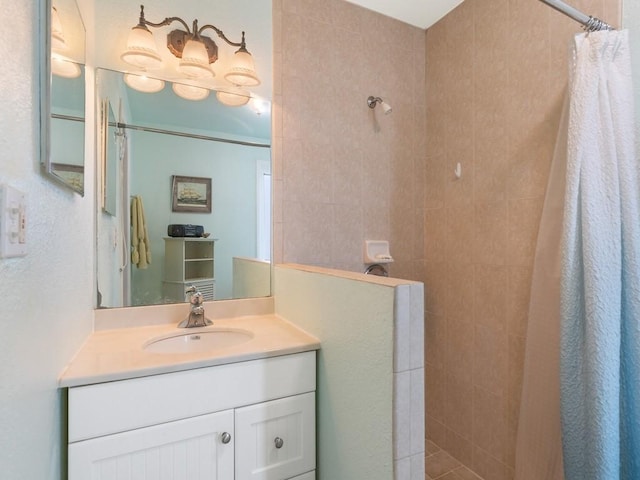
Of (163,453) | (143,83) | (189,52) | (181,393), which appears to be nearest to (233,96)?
(189,52)

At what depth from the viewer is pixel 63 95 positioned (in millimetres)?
840

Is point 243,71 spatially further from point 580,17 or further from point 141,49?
point 580,17

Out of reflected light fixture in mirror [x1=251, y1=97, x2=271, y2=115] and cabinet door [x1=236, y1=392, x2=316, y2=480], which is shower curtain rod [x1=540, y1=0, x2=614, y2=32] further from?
cabinet door [x1=236, y1=392, x2=316, y2=480]

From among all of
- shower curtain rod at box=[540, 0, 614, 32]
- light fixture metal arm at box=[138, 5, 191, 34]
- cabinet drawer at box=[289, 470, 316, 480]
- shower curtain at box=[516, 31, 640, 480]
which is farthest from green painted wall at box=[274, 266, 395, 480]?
light fixture metal arm at box=[138, 5, 191, 34]

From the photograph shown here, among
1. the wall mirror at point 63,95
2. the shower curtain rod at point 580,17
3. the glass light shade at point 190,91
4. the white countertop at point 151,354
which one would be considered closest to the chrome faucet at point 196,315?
the white countertop at point 151,354

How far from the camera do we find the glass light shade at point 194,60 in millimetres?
1438

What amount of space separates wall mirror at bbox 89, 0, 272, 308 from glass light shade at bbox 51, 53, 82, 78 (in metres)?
0.37

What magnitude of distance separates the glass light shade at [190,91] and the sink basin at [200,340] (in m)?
1.02

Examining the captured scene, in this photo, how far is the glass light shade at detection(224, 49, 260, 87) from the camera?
1.52 meters

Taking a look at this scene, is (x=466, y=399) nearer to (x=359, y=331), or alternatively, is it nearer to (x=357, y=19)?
(x=359, y=331)

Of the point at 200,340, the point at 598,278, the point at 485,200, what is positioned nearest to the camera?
the point at 598,278

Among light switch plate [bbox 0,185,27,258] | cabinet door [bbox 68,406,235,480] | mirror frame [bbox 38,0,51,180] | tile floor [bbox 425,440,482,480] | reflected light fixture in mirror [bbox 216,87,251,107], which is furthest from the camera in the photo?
tile floor [bbox 425,440,482,480]

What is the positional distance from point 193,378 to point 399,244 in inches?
52.4

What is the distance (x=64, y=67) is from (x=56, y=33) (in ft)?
0.29
